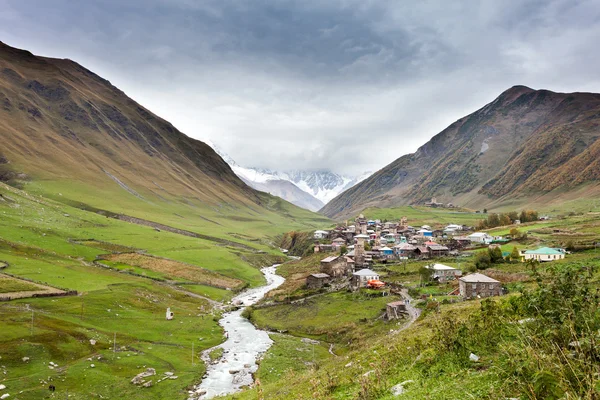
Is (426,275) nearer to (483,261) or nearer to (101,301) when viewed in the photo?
(483,261)

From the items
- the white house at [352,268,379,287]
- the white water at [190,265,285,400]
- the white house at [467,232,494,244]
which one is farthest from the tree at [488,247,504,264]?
the white water at [190,265,285,400]

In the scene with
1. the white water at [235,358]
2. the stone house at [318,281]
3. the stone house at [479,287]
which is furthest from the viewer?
the stone house at [318,281]

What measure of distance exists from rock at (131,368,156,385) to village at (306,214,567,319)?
34970 mm

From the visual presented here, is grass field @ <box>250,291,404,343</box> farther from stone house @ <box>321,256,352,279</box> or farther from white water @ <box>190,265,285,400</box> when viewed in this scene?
stone house @ <box>321,256,352,279</box>

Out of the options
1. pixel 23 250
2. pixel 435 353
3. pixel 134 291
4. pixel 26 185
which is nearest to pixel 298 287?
pixel 134 291

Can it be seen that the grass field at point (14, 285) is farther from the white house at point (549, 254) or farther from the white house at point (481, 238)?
the white house at point (481, 238)

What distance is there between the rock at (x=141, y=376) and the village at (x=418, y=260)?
35.0 meters

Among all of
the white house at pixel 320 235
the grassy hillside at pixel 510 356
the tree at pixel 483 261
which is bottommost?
the white house at pixel 320 235

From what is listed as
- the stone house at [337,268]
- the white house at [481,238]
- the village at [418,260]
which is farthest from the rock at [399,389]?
the white house at [481,238]

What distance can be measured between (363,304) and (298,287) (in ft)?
93.0

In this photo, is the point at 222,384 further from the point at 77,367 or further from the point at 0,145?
the point at 0,145

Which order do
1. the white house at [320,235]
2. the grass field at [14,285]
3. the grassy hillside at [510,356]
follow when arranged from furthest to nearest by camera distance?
the white house at [320,235] → the grass field at [14,285] → the grassy hillside at [510,356]

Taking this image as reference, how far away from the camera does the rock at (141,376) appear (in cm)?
4226

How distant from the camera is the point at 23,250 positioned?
8975 cm
